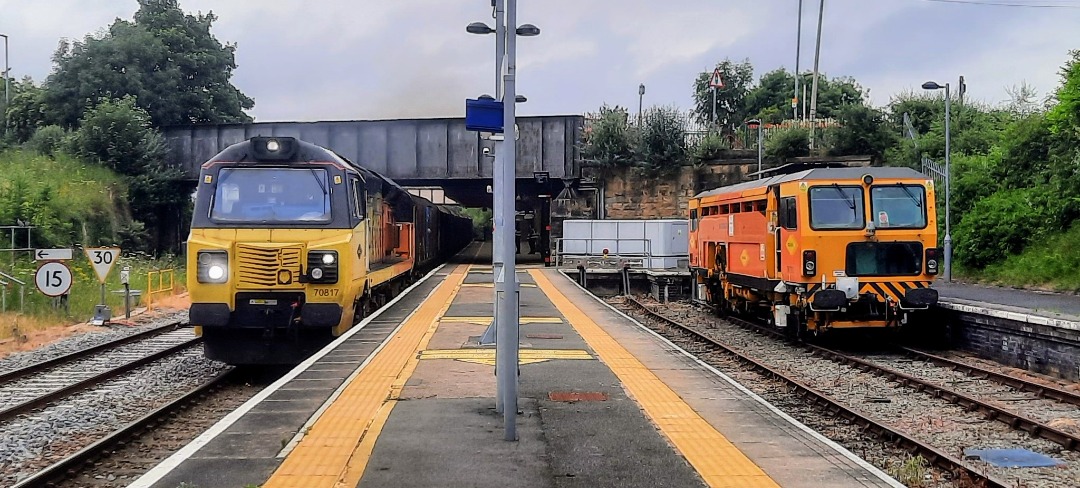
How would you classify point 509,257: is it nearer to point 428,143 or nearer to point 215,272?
point 215,272

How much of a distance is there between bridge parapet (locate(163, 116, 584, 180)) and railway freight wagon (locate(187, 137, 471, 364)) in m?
25.1

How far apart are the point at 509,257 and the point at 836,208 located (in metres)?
9.57

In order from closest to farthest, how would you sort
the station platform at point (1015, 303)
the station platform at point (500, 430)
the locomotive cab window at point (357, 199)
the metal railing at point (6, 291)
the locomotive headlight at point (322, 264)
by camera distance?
the station platform at point (500, 430), the locomotive headlight at point (322, 264), the locomotive cab window at point (357, 199), the station platform at point (1015, 303), the metal railing at point (6, 291)

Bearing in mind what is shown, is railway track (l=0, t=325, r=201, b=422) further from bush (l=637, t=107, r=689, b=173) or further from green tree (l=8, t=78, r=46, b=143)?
green tree (l=8, t=78, r=46, b=143)

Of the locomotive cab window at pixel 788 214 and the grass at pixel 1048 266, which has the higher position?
the locomotive cab window at pixel 788 214

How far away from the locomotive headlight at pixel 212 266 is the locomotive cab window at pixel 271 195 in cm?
67

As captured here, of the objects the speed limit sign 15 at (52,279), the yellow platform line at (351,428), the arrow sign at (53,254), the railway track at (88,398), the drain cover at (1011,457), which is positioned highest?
the arrow sign at (53,254)

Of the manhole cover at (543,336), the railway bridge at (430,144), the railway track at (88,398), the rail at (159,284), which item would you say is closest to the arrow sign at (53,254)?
the railway track at (88,398)

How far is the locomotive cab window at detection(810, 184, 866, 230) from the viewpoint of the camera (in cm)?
1580

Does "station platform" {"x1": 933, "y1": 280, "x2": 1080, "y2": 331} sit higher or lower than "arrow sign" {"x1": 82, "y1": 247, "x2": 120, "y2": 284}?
lower

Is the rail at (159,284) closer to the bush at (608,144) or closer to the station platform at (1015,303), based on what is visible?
the bush at (608,144)

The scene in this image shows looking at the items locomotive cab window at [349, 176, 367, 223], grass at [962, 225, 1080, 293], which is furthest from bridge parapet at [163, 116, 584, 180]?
locomotive cab window at [349, 176, 367, 223]

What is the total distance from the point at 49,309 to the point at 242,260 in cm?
1021

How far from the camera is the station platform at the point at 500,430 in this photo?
22.5ft
